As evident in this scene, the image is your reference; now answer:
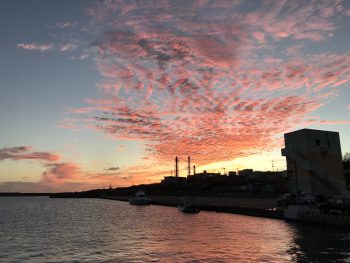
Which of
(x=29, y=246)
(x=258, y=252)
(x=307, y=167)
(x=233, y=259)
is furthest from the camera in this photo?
(x=307, y=167)

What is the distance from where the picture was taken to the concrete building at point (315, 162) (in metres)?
88.2

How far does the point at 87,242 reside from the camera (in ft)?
162

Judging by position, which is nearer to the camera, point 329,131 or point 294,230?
point 294,230

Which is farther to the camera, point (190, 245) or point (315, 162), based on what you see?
point (315, 162)

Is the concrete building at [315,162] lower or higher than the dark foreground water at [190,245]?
higher

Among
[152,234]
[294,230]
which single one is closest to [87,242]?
[152,234]

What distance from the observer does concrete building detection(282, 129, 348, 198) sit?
290ft

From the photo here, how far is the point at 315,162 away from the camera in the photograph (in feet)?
299

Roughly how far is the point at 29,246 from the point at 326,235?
42427 millimetres

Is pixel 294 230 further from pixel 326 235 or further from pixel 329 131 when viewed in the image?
pixel 329 131

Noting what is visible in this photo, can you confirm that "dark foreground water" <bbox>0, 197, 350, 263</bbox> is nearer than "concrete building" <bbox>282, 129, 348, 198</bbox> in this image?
Yes

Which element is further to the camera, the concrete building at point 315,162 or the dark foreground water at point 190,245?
the concrete building at point 315,162

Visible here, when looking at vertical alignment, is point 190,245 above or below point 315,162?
below

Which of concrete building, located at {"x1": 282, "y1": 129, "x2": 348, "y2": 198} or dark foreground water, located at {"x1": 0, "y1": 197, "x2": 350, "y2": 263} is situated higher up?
concrete building, located at {"x1": 282, "y1": 129, "x2": 348, "y2": 198}
